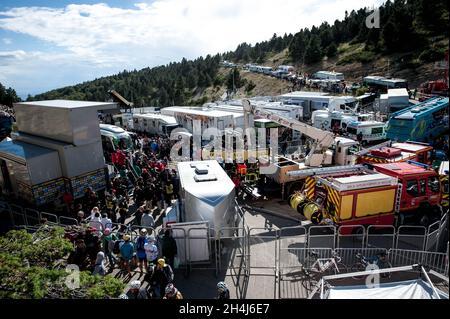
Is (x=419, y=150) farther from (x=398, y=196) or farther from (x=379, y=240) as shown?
(x=379, y=240)

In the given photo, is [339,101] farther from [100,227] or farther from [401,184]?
[100,227]

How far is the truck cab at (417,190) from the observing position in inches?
489

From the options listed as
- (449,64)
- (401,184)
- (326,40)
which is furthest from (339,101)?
(326,40)

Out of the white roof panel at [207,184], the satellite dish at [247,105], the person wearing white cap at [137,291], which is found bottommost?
the person wearing white cap at [137,291]

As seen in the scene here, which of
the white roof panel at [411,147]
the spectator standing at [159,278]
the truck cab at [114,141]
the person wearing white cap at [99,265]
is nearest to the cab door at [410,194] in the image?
the white roof panel at [411,147]

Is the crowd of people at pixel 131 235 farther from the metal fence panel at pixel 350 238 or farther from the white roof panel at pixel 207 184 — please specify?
the metal fence panel at pixel 350 238

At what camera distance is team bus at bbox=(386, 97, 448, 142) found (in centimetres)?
2388

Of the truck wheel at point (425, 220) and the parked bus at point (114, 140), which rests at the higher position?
the parked bus at point (114, 140)

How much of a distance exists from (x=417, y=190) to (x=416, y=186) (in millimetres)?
163

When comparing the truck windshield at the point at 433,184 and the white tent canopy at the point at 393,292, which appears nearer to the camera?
the white tent canopy at the point at 393,292

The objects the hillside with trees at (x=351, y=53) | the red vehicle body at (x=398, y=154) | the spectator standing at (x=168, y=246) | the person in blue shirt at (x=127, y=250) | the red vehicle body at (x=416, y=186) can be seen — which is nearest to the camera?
the spectator standing at (x=168, y=246)

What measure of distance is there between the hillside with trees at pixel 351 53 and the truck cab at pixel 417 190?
29.2 metres

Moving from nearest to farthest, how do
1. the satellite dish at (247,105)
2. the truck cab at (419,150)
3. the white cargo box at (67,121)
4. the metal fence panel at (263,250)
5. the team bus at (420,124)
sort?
the metal fence panel at (263,250) → the white cargo box at (67,121) → the truck cab at (419,150) → the satellite dish at (247,105) → the team bus at (420,124)

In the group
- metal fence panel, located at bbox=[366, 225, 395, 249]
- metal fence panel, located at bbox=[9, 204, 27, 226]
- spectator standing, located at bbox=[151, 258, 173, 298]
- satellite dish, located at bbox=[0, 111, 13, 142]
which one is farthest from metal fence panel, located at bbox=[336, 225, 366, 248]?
satellite dish, located at bbox=[0, 111, 13, 142]
